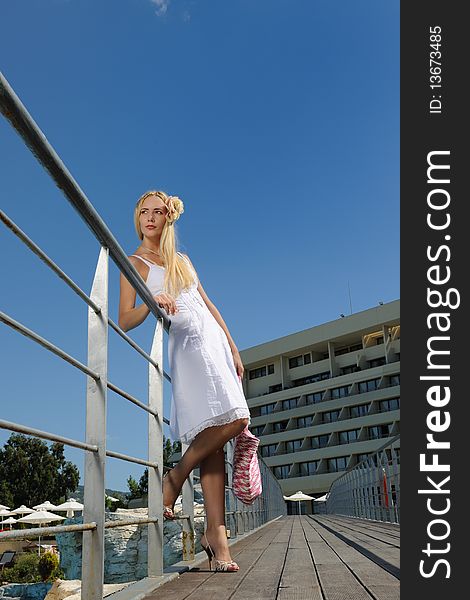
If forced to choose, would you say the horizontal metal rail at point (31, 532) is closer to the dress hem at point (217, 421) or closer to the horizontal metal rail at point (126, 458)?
the horizontal metal rail at point (126, 458)

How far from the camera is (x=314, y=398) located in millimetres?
42719

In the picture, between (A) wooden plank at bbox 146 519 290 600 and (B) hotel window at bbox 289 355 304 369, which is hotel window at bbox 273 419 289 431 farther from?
(A) wooden plank at bbox 146 519 290 600

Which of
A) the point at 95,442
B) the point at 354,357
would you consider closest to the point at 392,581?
the point at 95,442

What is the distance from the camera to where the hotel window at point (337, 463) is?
38.8m

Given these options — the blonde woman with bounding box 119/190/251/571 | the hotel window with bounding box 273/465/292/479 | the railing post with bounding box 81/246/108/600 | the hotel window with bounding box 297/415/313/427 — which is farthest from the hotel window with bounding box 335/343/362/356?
the railing post with bounding box 81/246/108/600

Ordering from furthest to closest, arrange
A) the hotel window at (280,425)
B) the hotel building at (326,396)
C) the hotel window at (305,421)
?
the hotel window at (280,425)
the hotel window at (305,421)
the hotel building at (326,396)

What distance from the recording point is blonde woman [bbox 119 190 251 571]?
7.60ft

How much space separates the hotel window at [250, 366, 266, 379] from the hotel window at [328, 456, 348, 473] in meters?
9.41

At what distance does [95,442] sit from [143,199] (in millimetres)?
1219

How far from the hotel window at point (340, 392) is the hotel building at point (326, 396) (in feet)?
0.19

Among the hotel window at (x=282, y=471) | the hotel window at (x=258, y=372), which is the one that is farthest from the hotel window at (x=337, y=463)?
the hotel window at (x=258, y=372)

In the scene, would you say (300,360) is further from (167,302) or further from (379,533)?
(167,302)

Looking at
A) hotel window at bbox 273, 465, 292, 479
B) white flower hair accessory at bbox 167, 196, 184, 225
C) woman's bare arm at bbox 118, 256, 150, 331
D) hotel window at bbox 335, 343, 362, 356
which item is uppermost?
hotel window at bbox 335, 343, 362, 356

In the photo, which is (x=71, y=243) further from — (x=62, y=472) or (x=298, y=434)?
(x=298, y=434)
